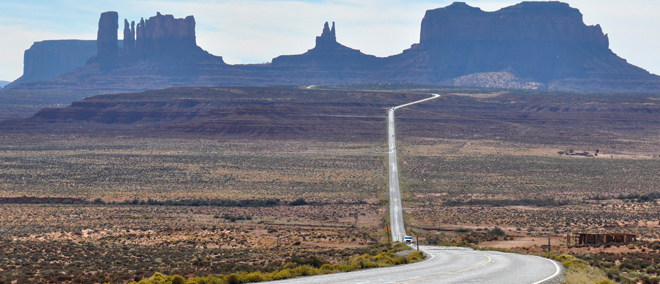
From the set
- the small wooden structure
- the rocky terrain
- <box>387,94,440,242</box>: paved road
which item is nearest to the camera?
Answer: the small wooden structure

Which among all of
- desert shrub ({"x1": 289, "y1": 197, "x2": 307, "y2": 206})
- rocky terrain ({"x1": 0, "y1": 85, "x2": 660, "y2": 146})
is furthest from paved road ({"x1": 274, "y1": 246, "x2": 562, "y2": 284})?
rocky terrain ({"x1": 0, "y1": 85, "x2": 660, "y2": 146})

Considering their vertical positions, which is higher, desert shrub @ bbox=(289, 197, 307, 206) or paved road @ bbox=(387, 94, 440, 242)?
paved road @ bbox=(387, 94, 440, 242)

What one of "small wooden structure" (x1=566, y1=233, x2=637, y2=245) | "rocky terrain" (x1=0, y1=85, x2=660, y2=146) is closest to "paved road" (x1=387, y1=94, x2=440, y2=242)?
"small wooden structure" (x1=566, y1=233, x2=637, y2=245)

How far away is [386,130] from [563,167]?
153ft

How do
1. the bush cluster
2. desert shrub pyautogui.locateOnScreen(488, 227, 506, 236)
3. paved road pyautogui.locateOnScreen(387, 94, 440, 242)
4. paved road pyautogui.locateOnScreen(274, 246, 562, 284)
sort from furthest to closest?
1. paved road pyautogui.locateOnScreen(387, 94, 440, 242)
2. desert shrub pyautogui.locateOnScreen(488, 227, 506, 236)
3. the bush cluster
4. paved road pyautogui.locateOnScreen(274, 246, 562, 284)

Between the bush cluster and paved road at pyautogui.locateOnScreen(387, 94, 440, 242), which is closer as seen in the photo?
the bush cluster

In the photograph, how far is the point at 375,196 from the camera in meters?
56.7

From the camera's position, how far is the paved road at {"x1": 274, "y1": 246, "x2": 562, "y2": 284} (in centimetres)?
1756

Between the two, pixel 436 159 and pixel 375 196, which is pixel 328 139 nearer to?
pixel 436 159

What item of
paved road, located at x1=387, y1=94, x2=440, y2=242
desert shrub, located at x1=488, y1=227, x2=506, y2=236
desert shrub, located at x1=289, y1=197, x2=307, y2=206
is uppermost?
desert shrub, located at x1=488, y1=227, x2=506, y2=236

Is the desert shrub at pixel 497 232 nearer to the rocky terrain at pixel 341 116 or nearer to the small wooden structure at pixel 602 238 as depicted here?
the small wooden structure at pixel 602 238

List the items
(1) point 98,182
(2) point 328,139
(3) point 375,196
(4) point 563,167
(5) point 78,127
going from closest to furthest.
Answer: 1. (3) point 375,196
2. (1) point 98,182
3. (4) point 563,167
4. (2) point 328,139
5. (5) point 78,127

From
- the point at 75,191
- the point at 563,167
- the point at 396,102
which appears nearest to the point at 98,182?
the point at 75,191

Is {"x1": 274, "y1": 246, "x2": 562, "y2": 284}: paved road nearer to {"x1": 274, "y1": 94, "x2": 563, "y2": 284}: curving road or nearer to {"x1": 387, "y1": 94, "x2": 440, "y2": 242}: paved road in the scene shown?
{"x1": 274, "y1": 94, "x2": 563, "y2": 284}: curving road
